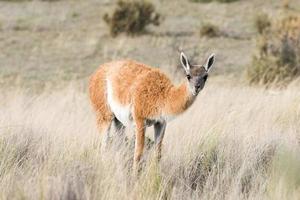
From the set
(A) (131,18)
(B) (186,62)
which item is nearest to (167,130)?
(B) (186,62)

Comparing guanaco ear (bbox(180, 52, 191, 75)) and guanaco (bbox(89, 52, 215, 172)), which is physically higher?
guanaco ear (bbox(180, 52, 191, 75))

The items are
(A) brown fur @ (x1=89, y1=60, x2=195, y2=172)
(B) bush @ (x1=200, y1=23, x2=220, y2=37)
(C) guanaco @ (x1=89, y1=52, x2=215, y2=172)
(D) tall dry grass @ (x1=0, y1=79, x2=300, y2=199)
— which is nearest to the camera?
(D) tall dry grass @ (x1=0, y1=79, x2=300, y2=199)

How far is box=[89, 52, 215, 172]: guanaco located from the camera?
255 inches

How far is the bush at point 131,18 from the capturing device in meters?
23.3

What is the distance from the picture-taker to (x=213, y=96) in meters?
10.4

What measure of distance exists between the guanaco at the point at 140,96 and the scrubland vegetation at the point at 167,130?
22cm

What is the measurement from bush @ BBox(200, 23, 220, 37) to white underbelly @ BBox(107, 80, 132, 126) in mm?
14849

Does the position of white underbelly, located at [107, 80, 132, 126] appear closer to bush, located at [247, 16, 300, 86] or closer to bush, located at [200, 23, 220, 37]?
bush, located at [247, 16, 300, 86]

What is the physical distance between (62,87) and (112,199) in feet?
29.4

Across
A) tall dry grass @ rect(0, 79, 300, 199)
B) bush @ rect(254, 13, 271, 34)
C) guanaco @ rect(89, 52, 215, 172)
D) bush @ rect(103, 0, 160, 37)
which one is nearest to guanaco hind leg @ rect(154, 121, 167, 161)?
guanaco @ rect(89, 52, 215, 172)

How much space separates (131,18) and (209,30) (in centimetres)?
277

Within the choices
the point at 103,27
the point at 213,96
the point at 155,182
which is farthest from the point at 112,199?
the point at 103,27

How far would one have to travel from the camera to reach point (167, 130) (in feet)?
27.1

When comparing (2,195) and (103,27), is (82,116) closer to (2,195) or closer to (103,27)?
(2,195)
